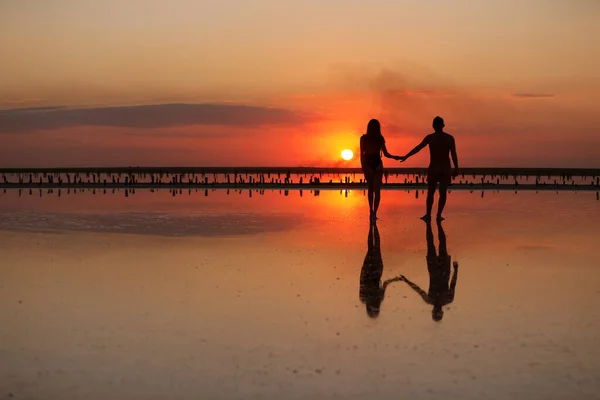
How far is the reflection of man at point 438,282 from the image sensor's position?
1055 cm

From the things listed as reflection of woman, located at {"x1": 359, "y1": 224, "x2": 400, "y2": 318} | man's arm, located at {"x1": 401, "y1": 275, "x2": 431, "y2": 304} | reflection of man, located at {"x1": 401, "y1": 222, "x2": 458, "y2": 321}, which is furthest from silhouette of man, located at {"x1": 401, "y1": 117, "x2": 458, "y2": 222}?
man's arm, located at {"x1": 401, "y1": 275, "x2": 431, "y2": 304}

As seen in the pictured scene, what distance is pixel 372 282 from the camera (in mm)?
12344

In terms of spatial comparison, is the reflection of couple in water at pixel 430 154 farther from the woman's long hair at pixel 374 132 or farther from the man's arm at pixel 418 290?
the man's arm at pixel 418 290

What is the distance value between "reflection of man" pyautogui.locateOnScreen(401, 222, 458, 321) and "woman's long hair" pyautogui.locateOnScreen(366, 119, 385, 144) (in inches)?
285

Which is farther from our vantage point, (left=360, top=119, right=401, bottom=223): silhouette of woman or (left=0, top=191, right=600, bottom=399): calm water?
(left=360, top=119, right=401, bottom=223): silhouette of woman

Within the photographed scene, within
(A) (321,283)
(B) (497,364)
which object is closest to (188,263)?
(A) (321,283)

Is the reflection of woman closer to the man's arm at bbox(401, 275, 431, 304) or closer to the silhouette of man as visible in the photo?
the man's arm at bbox(401, 275, 431, 304)

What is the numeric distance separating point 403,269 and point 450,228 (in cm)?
828

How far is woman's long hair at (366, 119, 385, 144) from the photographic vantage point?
24.2 meters

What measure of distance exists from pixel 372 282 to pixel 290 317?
119 inches

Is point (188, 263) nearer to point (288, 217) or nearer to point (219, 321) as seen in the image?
point (219, 321)

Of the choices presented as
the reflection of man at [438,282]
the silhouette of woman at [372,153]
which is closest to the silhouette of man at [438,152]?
the silhouette of woman at [372,153]

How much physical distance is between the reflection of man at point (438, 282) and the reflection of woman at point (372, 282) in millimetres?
449

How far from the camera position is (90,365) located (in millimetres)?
7418
